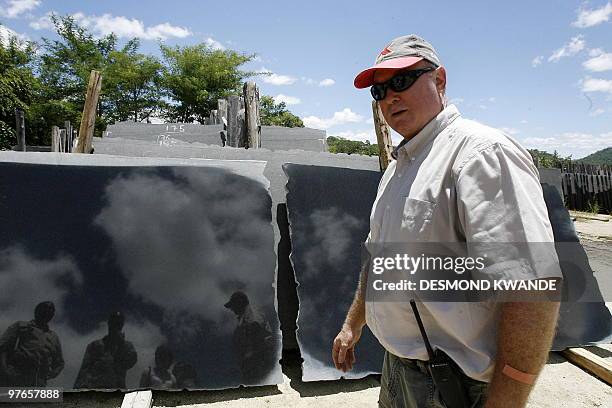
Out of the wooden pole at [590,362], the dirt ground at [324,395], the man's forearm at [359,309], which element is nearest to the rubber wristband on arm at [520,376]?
the man's forearm at [359,309]

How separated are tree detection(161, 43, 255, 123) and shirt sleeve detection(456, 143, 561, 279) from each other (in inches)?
766

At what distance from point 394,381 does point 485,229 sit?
644 millimetres

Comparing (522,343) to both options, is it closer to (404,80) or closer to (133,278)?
(404,80)

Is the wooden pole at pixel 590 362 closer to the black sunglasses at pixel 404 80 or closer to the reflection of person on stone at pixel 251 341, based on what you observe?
the reflection of person on stone at pixel 251 341

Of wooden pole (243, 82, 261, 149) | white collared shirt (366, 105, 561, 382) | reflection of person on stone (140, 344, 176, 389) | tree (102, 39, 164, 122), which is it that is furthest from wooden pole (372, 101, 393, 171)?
tree (102, 39, 164, 122)

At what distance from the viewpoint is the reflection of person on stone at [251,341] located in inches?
121

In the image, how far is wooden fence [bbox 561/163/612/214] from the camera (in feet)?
44.9

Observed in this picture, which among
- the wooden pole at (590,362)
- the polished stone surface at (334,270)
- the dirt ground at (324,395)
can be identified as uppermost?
the polished stone surface at (334,270)

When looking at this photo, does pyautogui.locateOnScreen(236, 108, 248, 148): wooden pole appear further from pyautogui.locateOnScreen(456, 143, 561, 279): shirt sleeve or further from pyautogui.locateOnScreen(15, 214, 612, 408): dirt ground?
pyautogui.locateOnScreen(456, 143, 561, 279): shirt sleeve

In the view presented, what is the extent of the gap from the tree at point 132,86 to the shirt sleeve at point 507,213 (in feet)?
67.2

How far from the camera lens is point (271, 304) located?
10.7ft

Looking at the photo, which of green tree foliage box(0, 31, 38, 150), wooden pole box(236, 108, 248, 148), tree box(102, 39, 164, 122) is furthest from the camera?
tree box(102, 39, 164, 122)

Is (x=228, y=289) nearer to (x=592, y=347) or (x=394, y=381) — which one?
(x=394, y=381)

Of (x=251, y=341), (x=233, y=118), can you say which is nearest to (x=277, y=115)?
(x=233, y=118)
